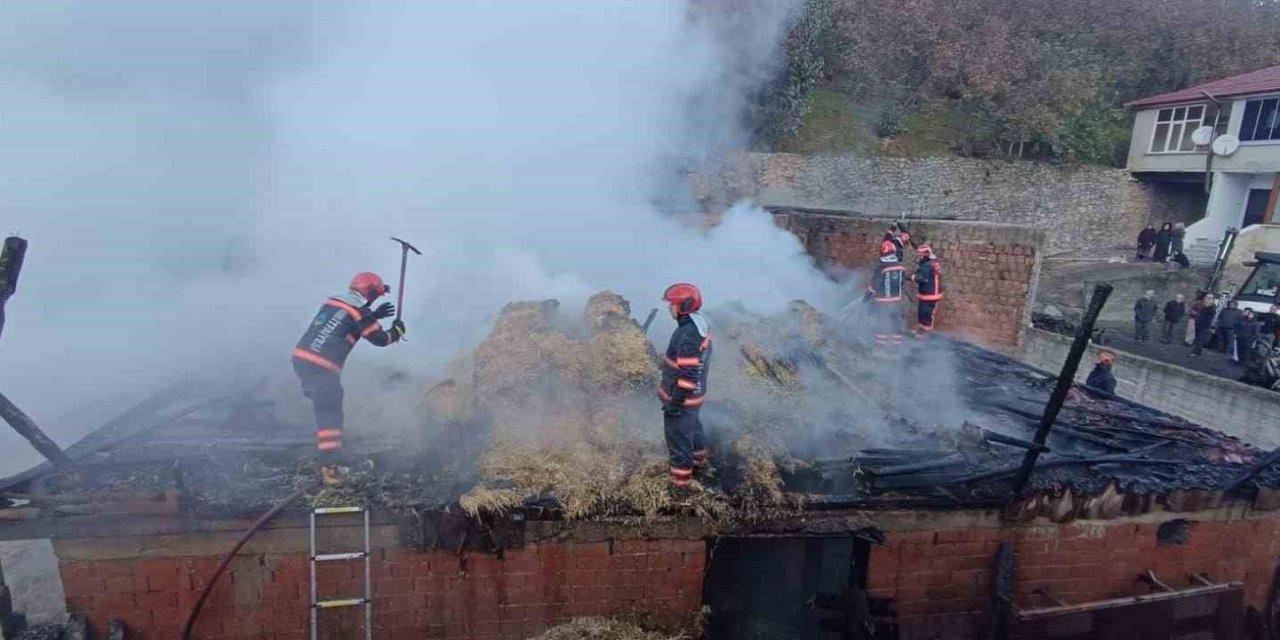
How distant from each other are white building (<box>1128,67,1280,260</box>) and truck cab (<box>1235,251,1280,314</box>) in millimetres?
5784

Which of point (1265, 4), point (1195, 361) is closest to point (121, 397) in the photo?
point (1195, 361)

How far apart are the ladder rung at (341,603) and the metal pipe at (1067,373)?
4.91 metres

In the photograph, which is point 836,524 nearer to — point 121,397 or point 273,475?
point 273,475

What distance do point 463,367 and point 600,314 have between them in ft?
5.10

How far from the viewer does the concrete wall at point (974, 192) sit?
70.7 feet

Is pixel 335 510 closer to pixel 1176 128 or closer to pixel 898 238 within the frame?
pixel 898 238

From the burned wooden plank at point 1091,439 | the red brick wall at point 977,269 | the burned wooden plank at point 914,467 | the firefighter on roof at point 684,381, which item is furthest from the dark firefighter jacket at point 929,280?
the firefighter on roof at point 684,381

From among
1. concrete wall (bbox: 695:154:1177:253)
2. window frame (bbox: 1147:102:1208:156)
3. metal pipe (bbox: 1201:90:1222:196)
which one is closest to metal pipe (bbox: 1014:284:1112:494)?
concrete wall (bbox: 695:154:1177:253)

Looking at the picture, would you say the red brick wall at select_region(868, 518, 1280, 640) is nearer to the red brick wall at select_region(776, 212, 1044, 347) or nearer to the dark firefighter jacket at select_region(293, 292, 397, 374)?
the dark firefighter jacket at select_region(293, 292, 397, 374)

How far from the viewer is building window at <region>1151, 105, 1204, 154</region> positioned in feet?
77.9

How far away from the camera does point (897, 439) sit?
250 inches

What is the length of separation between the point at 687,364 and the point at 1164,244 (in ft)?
72.1

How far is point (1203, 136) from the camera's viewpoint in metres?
23.0

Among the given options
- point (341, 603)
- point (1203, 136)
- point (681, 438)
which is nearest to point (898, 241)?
point (681, 438)
